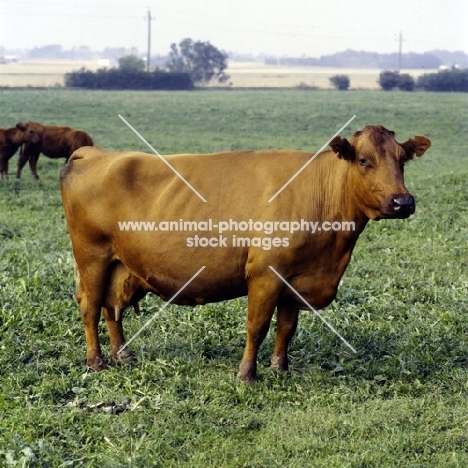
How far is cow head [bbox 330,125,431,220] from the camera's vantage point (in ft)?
19.1

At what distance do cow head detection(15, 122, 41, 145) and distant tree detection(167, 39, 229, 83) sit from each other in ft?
165

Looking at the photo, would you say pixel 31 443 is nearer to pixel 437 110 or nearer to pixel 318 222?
pixel 318 222

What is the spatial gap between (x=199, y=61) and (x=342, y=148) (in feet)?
230

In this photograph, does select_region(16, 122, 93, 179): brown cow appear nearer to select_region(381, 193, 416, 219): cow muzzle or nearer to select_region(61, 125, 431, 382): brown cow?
select_region(61, 125, 431, 382): brown cow

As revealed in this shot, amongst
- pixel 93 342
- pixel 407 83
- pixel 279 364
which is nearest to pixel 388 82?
pixel 407 83

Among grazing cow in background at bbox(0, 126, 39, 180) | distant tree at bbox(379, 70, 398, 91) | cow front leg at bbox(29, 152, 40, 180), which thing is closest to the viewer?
cow front leg at bbox(29, 152, 40, 180)

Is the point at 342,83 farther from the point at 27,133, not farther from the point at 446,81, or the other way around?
the point at 27,133

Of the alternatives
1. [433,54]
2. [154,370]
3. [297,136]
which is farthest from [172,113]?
[433,54]

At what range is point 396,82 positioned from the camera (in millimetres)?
73062

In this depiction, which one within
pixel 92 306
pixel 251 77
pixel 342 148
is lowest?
pixel 92 306

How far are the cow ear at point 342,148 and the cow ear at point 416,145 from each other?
17.4 inches

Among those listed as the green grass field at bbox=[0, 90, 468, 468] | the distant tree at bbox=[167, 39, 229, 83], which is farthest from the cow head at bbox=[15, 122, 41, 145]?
the distant tree at bbox=[167, 39, 229, 83]

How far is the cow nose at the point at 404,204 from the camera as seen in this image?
18.9ft

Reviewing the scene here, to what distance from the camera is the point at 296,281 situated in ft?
20.6
